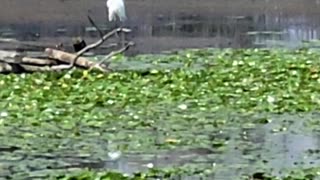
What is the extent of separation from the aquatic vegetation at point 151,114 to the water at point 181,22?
692 centimetres

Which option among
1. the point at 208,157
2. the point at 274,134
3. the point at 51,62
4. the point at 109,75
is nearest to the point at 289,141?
the point at 274,134

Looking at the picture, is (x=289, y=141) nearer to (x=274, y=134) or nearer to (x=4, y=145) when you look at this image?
(x=274, y=134)

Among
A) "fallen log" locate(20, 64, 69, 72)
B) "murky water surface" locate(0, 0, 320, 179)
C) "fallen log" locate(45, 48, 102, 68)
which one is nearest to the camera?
"murky water surface" locate(0, 0, 320, 179)

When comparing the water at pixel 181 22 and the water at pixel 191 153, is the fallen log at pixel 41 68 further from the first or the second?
the water at pixel 191 153

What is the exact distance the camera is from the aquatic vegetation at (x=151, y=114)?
9.90 m

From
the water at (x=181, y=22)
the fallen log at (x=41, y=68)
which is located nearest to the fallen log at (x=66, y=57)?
the fallen log at (x=41, y=68)

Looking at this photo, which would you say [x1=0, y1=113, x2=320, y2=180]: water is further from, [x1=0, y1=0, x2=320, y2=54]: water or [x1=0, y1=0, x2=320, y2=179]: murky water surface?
[x1=0, y1=0, x2=320, y2=54]: water

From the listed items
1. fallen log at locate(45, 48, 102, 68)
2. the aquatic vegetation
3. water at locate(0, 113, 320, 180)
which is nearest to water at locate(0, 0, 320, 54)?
fallen log at locate(45, 48, 102, 68)

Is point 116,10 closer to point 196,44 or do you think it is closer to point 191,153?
point 196,44

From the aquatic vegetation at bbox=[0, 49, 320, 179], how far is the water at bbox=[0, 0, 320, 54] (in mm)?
6922

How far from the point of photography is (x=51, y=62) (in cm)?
1761

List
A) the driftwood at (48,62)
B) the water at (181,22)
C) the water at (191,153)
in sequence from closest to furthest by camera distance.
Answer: the water at (191,153) < the driftwood at (48,62) < the water at (181,22)

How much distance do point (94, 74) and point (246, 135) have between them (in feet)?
19.3

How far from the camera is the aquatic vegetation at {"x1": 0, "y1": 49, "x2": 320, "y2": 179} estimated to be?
390 inches
